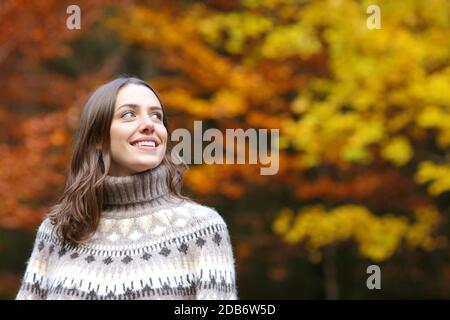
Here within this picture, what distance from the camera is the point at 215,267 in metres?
2.44

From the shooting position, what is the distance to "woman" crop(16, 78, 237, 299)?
8.09 feet

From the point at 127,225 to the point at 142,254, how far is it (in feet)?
0.47

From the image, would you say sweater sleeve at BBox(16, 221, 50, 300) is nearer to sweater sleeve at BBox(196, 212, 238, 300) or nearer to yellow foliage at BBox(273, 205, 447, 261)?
sweater sleeve at BBox(196, 212, 238, 300)

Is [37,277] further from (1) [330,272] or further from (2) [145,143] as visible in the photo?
(1) [330,272]

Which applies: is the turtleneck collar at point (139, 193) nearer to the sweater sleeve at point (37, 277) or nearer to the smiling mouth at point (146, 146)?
the smiling mouth at point (146, 146)

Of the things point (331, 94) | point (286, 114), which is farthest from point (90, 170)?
point (286, 114)

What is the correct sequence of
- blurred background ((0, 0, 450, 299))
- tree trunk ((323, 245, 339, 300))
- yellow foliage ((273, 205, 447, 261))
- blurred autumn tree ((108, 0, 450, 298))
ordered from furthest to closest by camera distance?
tree trunk ((323, 245, 339, 300))
yellow foliage ((273, 205, 447, 261))
blurred autumn tree ((108, 0, 450, 298))
blurred background ((0, 0, 450, 299))

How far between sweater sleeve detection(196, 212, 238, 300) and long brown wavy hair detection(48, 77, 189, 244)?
237 millimetres

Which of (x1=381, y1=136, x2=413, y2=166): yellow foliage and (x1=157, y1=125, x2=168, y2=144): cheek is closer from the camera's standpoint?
(x1=157, y1=125, x2=168, y2=144): cheek

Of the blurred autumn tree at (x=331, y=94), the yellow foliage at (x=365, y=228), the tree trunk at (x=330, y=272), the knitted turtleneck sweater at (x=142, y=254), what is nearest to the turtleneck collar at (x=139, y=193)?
the knitted turtleneck sweater at (x=142, y=254)

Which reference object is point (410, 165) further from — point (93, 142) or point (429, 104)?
point (93, 142)

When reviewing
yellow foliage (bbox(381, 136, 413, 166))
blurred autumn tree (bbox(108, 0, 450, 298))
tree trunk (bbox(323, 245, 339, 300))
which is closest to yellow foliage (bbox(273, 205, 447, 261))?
blurred autumn tree (bbox(108, 0, 450, 298))

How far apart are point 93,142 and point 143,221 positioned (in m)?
0.38
